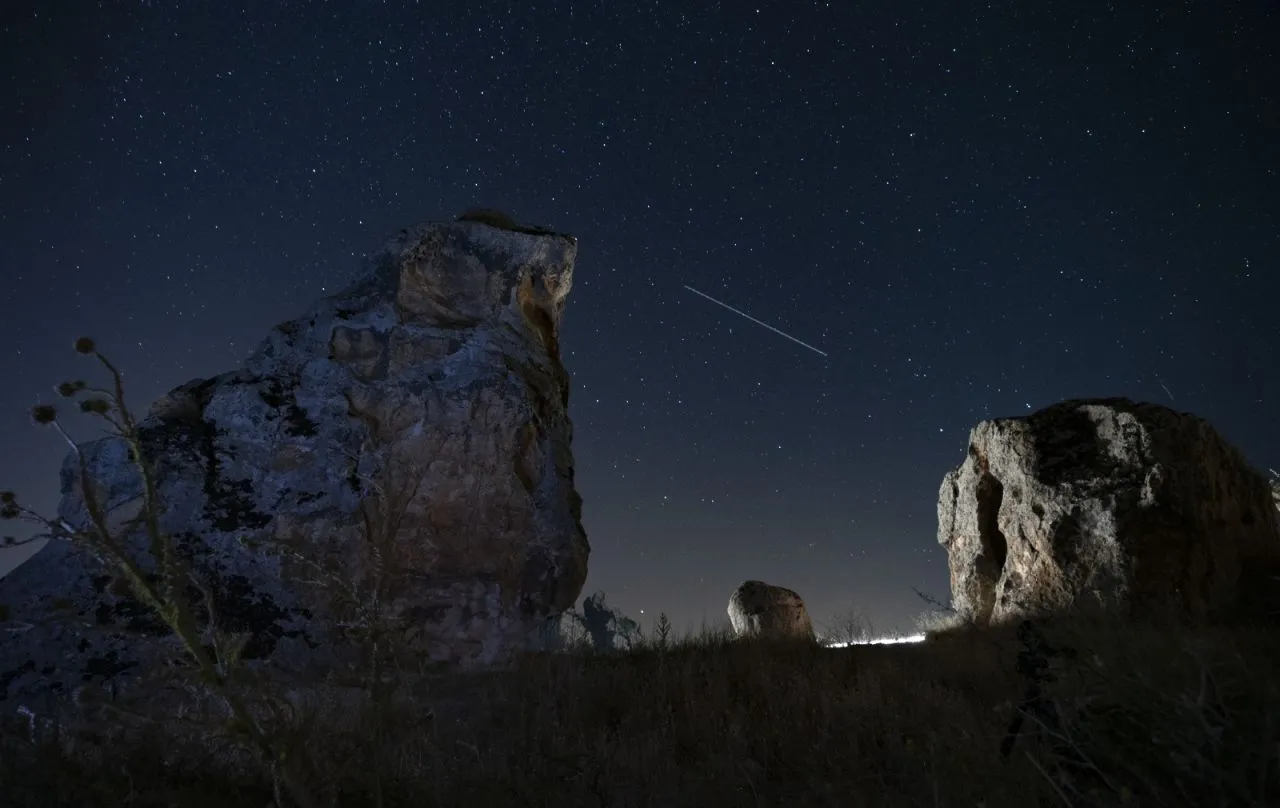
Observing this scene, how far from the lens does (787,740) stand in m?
4.64

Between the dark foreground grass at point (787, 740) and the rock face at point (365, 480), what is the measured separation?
1.79 meters

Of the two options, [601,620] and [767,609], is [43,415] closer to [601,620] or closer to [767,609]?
[767,609]

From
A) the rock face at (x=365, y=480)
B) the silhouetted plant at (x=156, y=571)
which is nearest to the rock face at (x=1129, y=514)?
the rock face at (x=365, y=480)

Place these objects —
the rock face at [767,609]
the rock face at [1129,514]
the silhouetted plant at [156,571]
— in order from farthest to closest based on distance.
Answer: the rock face at [767,609], the rock face at [1129,514], the silhouetted plant at [156,571]

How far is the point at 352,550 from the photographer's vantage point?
8812mm

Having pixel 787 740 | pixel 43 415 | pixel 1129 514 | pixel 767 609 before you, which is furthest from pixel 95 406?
pixel 767 609

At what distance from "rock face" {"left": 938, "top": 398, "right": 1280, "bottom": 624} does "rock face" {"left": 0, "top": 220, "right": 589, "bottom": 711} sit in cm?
609

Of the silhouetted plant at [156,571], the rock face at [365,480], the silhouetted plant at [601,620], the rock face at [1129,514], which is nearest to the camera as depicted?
the silhouetted plant at [156,571]

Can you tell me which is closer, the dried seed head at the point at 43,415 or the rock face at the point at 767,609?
the dried seed head at the point at 43,415

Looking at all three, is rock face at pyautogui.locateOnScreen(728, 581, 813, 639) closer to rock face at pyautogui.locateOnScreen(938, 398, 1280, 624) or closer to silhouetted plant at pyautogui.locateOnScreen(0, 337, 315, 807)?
rock face at pyautogui.locateOnScreen(938, 398, 1280, 624)

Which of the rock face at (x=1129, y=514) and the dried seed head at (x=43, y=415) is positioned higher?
the rock face at (x=1129, y=514)

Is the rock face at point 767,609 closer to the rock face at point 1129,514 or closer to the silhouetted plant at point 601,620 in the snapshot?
the rock face at point 1129,514

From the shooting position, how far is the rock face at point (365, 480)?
797cm

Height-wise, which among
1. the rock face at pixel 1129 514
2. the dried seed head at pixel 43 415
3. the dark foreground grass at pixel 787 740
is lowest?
the dark foreground grass at pixel 787 740
